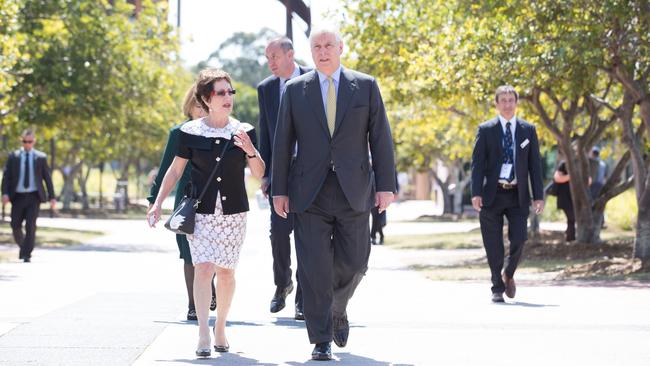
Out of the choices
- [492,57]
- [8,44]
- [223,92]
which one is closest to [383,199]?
[223,92]

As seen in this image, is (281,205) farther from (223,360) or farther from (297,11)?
(297,11)

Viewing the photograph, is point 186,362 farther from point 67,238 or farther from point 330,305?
point 67,238

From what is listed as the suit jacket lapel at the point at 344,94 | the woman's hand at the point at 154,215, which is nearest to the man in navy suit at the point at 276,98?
the woman's hand at the point at 154,215

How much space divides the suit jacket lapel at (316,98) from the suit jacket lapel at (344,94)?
0.29ft

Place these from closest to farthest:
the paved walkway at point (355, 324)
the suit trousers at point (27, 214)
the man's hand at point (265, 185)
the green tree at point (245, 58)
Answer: the paved walkway at point (355, 324)
the man's hand at point (265, 185)
the suit trousers at point (27, 214)
the green tree at point (245, 58)

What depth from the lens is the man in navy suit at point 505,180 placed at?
12.8m

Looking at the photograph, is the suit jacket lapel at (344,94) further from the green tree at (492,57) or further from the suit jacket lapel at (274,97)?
the green tree at (492,57)

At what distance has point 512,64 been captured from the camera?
738 inches

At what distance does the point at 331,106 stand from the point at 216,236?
112 cm

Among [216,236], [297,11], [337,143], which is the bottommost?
[216,236]

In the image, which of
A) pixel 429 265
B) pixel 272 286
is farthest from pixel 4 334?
pixel 429 265

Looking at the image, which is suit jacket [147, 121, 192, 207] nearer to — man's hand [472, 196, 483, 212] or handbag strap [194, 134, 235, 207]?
handbag strap [194, 134, 235, 207]

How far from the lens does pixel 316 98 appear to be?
28.5 ft

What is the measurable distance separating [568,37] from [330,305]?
9.74m
